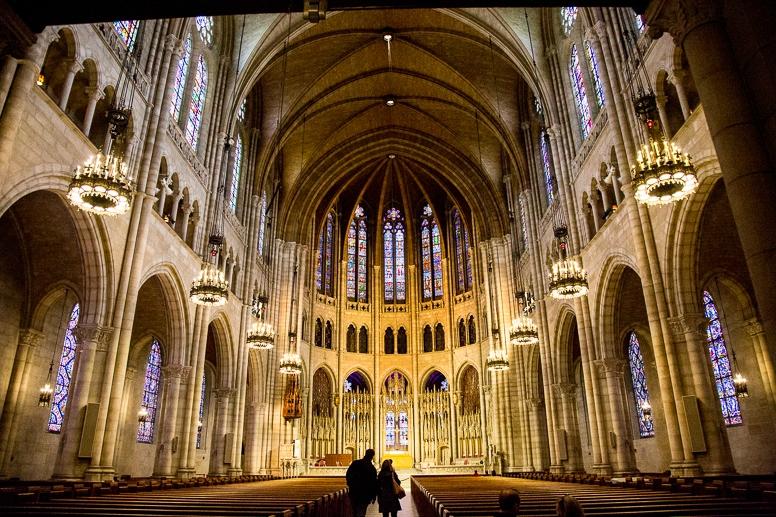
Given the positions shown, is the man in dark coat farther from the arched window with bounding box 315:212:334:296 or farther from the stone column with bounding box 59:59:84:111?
the arched window with bounding box 315:212:334:296

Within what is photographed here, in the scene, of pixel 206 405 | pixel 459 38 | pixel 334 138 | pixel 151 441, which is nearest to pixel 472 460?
pixel 206 405

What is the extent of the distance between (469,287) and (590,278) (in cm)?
2134

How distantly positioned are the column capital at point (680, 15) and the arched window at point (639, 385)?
19.3 m

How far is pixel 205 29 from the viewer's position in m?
21.8

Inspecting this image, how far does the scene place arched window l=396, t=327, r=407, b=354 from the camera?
41.2 meters

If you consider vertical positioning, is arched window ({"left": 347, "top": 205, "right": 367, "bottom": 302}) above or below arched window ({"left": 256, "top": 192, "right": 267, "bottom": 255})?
above

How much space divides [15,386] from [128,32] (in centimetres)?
1137

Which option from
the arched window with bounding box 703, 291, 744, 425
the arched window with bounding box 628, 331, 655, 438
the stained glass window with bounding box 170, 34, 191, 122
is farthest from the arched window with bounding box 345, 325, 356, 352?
the arched window with bounding box 703, 291, 744, 425

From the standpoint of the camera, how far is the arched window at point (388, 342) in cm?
4116

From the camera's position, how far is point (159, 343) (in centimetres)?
2427

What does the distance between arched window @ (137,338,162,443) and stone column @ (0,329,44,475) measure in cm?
667

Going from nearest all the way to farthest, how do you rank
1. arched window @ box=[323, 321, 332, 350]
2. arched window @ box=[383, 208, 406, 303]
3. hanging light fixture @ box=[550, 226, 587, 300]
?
hanging light fixture @ box=[550, 226, 587, 300] < arched window @ box=[323, 321, 332, 350] < arched window @ box=[383, 208, 406, 303]

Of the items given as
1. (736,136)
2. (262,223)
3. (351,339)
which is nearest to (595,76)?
(736,136)

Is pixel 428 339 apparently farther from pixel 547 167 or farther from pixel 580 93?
pixel 580 93
